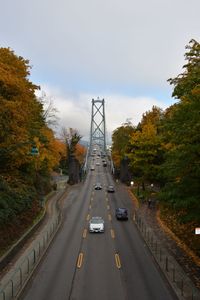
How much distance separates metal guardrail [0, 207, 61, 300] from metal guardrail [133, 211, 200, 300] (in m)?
7.85

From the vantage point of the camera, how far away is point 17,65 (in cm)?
3775

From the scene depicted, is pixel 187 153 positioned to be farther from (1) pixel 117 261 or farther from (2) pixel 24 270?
(2) pixel 24 270

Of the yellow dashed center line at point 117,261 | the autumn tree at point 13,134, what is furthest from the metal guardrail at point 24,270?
the yellow dashed center line at point 117,261

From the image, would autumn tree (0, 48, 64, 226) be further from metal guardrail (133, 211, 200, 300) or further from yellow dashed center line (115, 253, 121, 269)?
metal guardrail (133, 211, 200, 300)

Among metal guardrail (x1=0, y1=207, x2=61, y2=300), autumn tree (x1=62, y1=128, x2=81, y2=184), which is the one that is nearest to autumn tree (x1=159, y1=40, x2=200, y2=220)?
metal guardrail (x1=0, y1=207, x2=61, y2=300)

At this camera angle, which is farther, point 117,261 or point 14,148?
point 14,148

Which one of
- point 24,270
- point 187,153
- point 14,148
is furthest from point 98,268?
point 14,148

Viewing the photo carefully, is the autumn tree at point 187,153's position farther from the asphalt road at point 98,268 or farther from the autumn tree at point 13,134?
the autumn tree at point 13,134

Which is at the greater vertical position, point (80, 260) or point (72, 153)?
point (72, 153)

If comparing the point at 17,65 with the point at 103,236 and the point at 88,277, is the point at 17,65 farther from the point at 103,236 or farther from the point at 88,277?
the point at 88,277

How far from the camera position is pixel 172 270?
22719mm

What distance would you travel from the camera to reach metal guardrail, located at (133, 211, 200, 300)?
1875 centimetres

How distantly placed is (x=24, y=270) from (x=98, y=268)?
14.6 feet

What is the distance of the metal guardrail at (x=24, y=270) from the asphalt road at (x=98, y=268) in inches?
17.7
